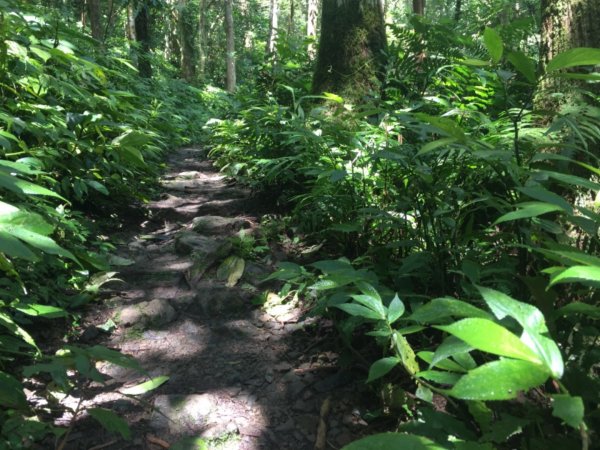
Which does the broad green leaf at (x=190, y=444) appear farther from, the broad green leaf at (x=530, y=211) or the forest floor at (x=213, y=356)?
the broad green leaf at (x=530, y=211)

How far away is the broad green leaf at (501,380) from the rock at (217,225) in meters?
3.33

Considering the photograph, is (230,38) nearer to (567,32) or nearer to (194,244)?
(194,244)

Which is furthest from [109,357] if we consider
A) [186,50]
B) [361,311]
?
[186,50]

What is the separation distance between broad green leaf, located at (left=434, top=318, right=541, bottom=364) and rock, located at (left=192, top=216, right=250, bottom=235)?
3.30m

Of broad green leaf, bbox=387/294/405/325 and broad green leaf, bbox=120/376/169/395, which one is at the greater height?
broad green leaf, bbox=387/294/405/325

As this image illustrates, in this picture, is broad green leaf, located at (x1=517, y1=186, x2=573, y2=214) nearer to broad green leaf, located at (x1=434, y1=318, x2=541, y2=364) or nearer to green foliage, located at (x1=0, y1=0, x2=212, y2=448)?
broad green leaf, located at (x1=434, y1=318, x2=541, y2=364)

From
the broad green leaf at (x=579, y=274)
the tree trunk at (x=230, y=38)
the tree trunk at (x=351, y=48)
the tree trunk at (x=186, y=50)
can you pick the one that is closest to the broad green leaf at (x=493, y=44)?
the broad green leaf at (x=579, y=274)

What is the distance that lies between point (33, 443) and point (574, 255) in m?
1.91

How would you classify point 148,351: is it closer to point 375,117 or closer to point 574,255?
point 574,255

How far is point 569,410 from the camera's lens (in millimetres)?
754

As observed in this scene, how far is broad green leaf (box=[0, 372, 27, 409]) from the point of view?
5.13ft

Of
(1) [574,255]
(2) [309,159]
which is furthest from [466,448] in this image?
(2) [309,159]

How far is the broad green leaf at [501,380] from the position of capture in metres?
0.78

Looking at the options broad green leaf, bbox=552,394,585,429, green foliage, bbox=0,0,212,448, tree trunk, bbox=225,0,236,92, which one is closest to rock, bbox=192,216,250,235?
green foliage, bbox=0,0,212,448
